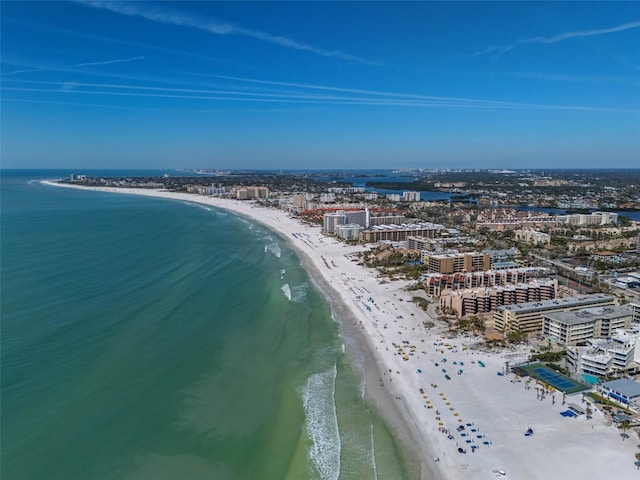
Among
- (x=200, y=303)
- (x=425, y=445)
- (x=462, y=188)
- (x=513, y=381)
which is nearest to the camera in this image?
(x=425, y=445)

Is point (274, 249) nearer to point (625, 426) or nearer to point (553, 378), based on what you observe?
point (553, 378)

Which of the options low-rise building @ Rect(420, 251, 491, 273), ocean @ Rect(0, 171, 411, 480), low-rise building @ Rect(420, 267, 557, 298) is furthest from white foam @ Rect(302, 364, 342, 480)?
low-rise building @ Rect(420, 251, 491, 273)

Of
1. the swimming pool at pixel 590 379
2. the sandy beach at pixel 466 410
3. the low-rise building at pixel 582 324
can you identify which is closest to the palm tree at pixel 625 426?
the sandy beach at pixel 466 410

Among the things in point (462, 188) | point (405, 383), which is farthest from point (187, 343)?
point (462, 188)

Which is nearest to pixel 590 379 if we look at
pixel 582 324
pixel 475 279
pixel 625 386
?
pixel 625 386

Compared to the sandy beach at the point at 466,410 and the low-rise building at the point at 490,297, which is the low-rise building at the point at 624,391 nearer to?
the sandy beach at the point at 466,410

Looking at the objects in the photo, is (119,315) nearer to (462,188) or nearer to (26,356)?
(26,356)
